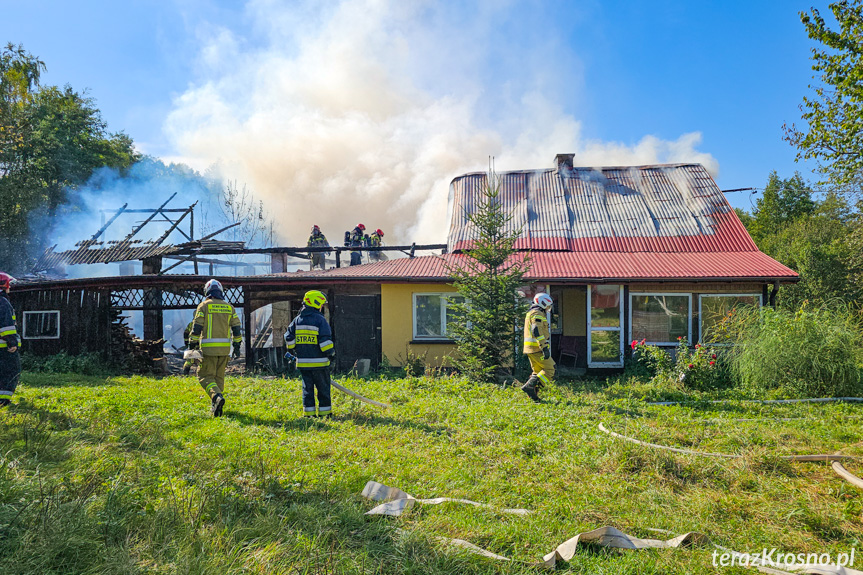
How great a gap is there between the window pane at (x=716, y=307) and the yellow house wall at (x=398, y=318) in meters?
6.73

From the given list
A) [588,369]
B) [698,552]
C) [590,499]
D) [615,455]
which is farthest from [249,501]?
[588,369]

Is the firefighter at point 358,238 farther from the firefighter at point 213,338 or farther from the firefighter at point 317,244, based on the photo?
the firefighter at point 213,338

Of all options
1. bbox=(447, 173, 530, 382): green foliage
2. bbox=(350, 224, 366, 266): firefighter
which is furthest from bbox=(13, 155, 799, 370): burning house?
bbox=(350, 224, 366, 266): firefighter

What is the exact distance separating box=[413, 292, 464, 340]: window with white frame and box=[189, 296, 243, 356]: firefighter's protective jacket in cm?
646

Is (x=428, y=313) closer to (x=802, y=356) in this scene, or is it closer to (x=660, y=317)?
(x=660, y=317)

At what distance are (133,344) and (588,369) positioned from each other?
12.3m

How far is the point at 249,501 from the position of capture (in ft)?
13.6

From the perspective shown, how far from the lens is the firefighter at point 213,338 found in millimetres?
7848

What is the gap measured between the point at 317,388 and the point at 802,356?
8907mm

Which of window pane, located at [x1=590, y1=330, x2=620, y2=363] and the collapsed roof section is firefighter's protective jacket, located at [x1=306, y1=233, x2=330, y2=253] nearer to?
the collapsed roof section

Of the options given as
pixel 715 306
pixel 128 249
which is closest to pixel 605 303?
pixel 715 306

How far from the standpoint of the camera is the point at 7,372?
7.06 metres

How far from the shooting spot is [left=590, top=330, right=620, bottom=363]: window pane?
13.7 meters

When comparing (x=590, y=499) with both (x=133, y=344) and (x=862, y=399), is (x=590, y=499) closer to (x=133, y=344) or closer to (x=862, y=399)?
(x=862, y=399)
